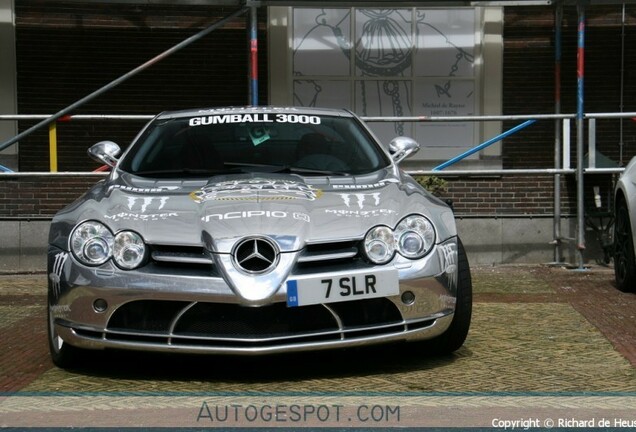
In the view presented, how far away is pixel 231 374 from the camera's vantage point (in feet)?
20.2

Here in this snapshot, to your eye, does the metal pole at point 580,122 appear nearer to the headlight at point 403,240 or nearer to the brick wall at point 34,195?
the brick wall at point 34,195

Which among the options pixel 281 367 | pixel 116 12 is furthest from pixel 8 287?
pixel 281 367

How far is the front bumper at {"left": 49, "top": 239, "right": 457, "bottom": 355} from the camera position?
5.73 m

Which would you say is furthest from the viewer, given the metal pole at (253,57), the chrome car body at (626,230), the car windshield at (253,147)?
the metal pole at (253,57)

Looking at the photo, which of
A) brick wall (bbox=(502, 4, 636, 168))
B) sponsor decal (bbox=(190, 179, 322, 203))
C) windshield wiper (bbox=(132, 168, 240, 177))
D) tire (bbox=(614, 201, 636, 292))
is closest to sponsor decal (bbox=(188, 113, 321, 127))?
windshield wiper (bbox=(132, 168, 240, 177))

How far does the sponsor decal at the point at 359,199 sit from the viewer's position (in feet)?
20.2

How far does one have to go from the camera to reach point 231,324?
19.0 ft

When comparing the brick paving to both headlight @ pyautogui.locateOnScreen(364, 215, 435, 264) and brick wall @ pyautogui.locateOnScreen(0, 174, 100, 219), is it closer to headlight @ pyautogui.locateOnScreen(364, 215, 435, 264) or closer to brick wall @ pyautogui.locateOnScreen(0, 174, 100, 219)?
headlight @ pyautogui.locateOnScreen(364, 215, 435, 264)

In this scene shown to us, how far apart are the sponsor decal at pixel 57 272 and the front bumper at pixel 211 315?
0.8 inches

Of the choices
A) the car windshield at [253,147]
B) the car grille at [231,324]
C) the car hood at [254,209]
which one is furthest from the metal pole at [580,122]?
the car grille at [231,324]

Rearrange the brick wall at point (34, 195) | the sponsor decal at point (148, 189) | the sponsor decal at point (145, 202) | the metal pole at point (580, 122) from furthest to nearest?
1. the brick wall at point (34, 195)
2. the metal pole at point (580, 122)
3. the sponsor decal at point (148, 189)
4. the sponsor decal at point (145, 202)

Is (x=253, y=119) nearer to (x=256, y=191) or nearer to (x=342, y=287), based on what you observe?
(x=256, y=191)

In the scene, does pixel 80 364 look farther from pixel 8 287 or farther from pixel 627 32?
pixel 627 32

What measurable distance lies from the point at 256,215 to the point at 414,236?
0.80 meters
